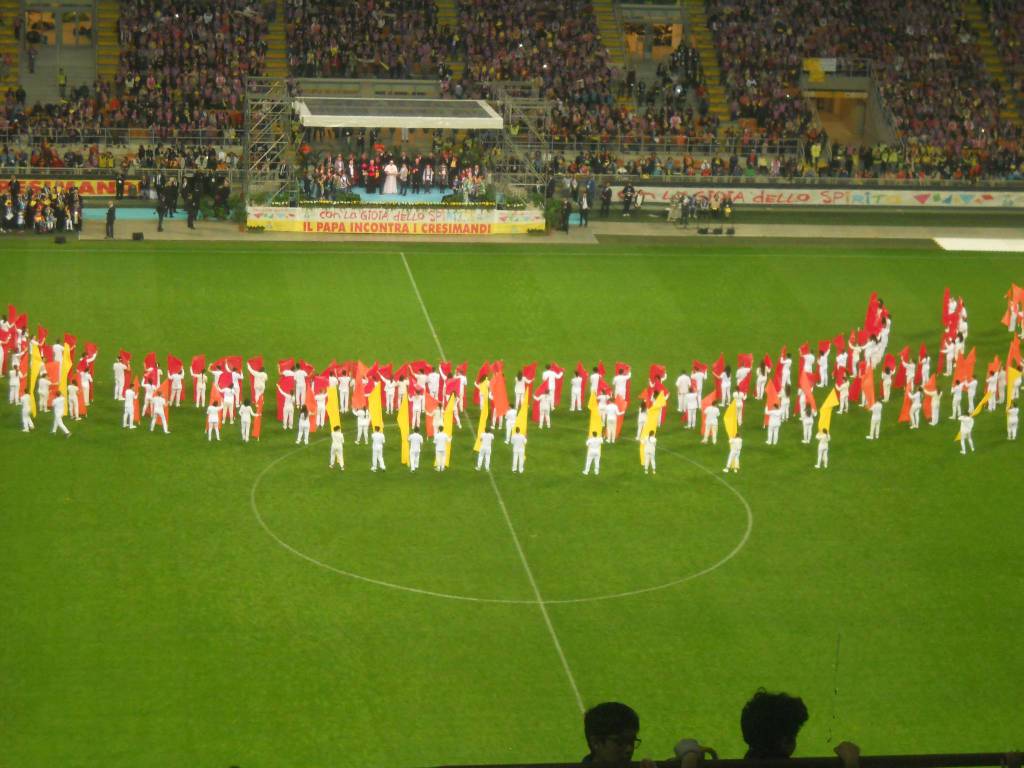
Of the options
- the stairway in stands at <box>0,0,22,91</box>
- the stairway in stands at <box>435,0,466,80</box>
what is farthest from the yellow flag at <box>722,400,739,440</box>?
the stairway in stands at <box>0,0,22,91</box>

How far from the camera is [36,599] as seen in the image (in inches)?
827

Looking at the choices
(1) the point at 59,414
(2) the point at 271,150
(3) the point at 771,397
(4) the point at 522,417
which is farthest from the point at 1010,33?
(1) the point at 59,414

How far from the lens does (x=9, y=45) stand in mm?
51625

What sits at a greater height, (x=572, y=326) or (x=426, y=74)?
(x=426, y=74)

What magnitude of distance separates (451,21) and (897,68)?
592 inches

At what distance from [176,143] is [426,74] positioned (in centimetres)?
853

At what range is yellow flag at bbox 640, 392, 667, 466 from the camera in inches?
1026

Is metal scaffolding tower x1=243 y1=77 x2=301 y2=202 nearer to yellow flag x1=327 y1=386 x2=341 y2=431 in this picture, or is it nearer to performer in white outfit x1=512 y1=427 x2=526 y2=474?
yellow flag x1=327 y1=386 x2=341 y2=431

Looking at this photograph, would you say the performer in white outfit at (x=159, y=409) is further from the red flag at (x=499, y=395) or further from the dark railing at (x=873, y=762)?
the dark railing at (x=873, y=762)

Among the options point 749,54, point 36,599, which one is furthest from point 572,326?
point 749,54

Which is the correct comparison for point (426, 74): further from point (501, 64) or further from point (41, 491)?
point (41, 491)

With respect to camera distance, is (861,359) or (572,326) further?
(572,326)

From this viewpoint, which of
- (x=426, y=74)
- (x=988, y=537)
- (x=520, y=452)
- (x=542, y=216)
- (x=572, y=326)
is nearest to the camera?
(x=988, y=537)

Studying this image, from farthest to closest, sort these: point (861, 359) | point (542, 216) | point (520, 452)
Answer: point (542, 216) → point (861, 359) → point (520, 452)
